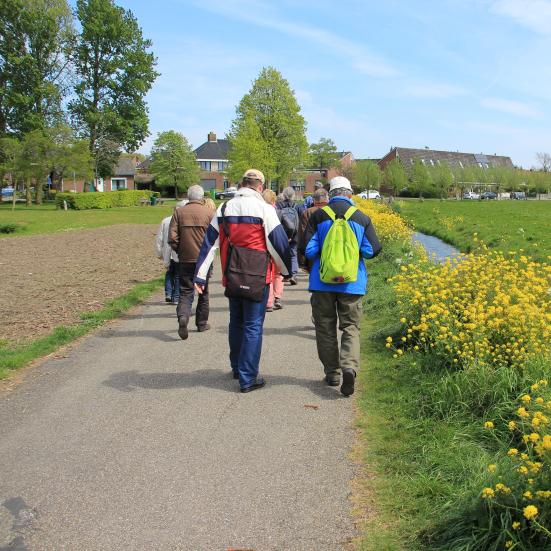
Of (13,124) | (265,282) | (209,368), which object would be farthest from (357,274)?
(13,124)

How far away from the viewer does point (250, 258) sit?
5.50 metres

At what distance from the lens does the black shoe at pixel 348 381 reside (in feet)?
17.4

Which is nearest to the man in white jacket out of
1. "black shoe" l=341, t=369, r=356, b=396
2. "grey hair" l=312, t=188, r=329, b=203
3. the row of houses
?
"grey hair" l=312, t=188, r=329, b=203

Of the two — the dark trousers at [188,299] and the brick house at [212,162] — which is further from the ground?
the brick house at [212,162]

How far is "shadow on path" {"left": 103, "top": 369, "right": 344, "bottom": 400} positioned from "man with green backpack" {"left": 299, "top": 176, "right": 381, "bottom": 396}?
19cm

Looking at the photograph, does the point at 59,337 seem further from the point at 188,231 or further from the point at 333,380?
the point at 333,380

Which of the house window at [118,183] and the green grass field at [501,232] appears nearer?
the green grass field at [501,232]

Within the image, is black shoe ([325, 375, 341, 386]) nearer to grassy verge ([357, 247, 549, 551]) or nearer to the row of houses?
grassy verge ([357, 247, 549, 551])

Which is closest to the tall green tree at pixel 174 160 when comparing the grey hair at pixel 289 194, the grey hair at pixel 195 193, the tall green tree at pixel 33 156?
the tall green tree at pixel 33 156

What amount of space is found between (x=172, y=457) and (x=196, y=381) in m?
1.74

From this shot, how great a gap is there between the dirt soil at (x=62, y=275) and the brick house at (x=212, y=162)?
238ft

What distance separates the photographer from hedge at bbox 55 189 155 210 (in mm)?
47906

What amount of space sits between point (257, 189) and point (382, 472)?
2895 millimetres

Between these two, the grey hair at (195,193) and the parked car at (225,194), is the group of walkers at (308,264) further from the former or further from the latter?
the parked car at (225,194)
